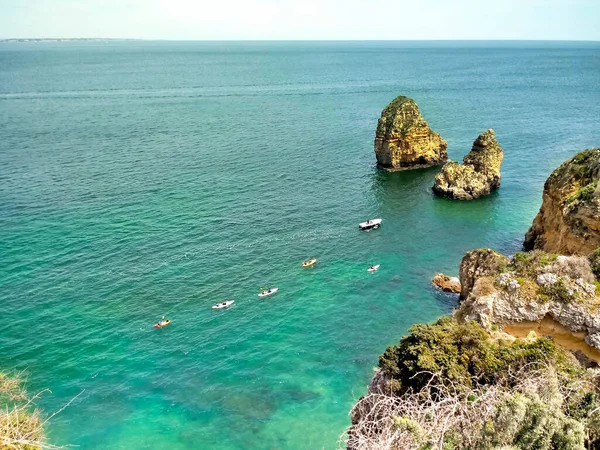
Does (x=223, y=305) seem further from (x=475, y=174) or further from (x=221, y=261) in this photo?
(x=475, y=174)

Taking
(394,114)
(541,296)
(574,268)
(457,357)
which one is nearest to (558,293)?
(541,296)

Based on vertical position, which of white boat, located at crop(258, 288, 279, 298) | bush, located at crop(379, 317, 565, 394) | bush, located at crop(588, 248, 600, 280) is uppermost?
bush, located at crop(588, 248, 600, 280)

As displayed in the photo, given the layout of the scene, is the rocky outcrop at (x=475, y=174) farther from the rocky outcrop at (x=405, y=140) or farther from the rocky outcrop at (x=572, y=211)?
the rocky outcrop at (x=572, y=211)

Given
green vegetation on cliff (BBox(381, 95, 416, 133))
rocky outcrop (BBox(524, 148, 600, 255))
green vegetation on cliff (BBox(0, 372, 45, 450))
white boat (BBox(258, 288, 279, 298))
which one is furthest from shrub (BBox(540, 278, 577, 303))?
green vegetation on cliff (BBox(381, 95, 416, 133))

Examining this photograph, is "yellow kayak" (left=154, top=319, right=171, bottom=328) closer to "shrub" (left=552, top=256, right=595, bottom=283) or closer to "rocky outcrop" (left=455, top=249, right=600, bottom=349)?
"rocky outcrop" (left=455, top=249, right=600, bottom=349)

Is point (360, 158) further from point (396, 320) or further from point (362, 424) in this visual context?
point (362, 424)

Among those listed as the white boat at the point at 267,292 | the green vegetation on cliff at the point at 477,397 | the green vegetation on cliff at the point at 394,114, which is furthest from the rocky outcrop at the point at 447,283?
the green vegetation on cliff at the point at 394,114
